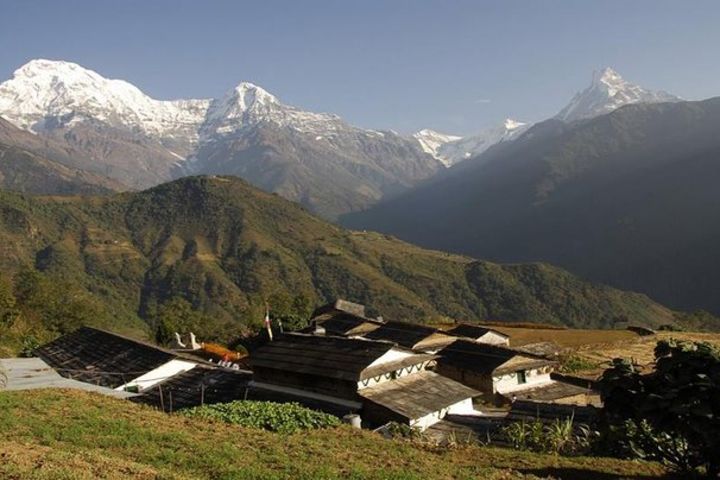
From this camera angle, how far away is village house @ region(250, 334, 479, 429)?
2788 centimetres

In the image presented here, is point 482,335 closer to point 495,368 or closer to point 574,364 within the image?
point 574,364

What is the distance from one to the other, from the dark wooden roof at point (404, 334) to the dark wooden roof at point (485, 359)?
178 inches

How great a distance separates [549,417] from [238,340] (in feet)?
171

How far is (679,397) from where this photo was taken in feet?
44.7

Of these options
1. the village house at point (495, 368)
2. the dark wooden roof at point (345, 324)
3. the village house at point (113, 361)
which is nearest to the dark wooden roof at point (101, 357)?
the village house at point (113, 361)

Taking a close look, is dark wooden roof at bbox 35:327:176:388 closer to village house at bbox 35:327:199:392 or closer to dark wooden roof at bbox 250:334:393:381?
village house at bbox 35:327:199:392

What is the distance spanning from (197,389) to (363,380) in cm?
977

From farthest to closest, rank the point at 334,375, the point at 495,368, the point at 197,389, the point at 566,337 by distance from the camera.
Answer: the point at 566,337 → the point at 495,368 → the point at 197,389 → the point at 334,375

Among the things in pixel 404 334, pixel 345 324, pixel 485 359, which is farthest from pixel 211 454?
pixel 345 324

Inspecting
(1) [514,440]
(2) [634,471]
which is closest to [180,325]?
(1) [514,440]

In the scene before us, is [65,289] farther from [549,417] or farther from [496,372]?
[549,417]

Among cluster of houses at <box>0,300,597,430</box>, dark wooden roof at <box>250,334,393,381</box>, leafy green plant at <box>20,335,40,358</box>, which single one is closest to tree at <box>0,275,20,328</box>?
leafy green plant at <box>20,335,40,358</box>

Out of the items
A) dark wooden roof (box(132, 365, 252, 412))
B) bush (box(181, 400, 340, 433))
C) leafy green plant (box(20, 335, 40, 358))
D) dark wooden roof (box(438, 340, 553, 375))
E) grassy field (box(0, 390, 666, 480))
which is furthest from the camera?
leafy green plant (box(20, 335, 40, 358))

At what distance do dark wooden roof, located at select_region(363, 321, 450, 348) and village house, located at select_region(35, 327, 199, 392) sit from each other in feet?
64.9
